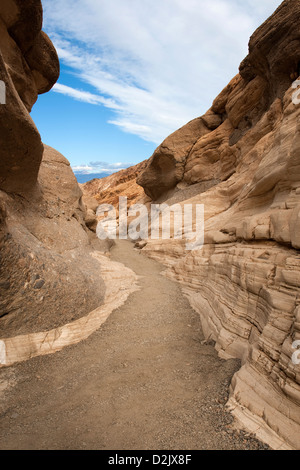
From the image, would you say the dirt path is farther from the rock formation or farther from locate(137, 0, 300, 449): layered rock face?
the rock formation

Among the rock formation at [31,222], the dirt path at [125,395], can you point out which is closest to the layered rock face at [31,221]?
the rock formation at [31,222]

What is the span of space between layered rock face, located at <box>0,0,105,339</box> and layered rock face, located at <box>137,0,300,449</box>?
12.0ft

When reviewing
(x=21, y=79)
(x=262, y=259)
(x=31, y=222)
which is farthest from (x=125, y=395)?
(x=21, y=79)

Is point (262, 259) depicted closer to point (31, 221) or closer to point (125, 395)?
point (125, 395)

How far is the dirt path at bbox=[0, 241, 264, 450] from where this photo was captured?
3.02m

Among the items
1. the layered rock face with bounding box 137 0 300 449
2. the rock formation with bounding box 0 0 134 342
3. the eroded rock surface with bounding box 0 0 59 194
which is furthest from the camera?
the eroded rock surface with bounding box 0 0 59 194

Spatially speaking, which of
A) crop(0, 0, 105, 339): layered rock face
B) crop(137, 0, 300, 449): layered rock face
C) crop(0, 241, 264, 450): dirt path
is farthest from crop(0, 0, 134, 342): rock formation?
crop(137, 0, 300, 449): layered rock face

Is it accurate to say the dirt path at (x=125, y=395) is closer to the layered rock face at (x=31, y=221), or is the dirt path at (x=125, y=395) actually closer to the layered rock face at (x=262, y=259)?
the layered rock face at (x=262, y=259)

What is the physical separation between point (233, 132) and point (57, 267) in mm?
14513

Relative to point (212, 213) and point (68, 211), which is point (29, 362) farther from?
point (212, 213)

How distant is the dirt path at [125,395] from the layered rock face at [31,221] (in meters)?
1.03

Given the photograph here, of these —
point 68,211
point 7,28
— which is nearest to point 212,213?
point 68,211

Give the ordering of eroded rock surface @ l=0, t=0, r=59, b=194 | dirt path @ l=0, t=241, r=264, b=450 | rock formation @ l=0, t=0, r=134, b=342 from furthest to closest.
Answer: eroded rock surface @ l=0, t=0, r=59, b=194, rock formation @ l=0, t=0, r=134, b=342, dirt path @ l=0, t=241, r=264, b=450

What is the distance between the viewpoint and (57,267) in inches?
241
